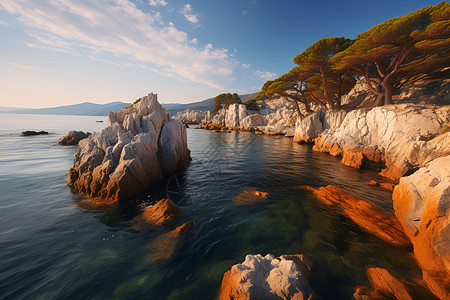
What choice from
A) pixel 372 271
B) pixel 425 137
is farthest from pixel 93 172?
pixel 425 137

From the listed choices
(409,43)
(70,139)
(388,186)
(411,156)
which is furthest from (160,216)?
(70,139)

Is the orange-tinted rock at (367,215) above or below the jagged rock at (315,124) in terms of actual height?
below

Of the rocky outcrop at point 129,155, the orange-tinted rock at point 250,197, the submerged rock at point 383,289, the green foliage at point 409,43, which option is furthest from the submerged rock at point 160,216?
the green foliage at point 409,43

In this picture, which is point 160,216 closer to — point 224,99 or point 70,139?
point 70,139

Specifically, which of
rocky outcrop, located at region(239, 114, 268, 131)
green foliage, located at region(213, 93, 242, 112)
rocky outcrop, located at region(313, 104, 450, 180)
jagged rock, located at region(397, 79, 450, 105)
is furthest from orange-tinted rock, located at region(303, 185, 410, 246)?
green foliage, located at region(213, 93, 242, 112)

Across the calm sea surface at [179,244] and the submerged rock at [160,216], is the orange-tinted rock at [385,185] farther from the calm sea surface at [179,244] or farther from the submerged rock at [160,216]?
the submerged rock at [160,216]

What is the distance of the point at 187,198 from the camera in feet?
34.4

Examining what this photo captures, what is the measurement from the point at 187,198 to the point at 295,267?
307 inches

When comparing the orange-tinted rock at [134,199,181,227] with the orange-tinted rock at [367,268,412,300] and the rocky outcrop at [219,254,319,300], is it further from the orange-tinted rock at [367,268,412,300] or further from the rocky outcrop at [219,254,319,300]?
the orange-tinted rock at [367,268,412,300]

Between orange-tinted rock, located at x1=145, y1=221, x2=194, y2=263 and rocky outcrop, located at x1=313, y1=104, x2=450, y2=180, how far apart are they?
17705mm

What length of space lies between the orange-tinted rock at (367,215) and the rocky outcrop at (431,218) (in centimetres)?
66

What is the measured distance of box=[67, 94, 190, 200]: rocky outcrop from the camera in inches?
404

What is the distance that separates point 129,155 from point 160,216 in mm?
5546

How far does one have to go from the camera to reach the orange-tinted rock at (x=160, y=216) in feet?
25.5
